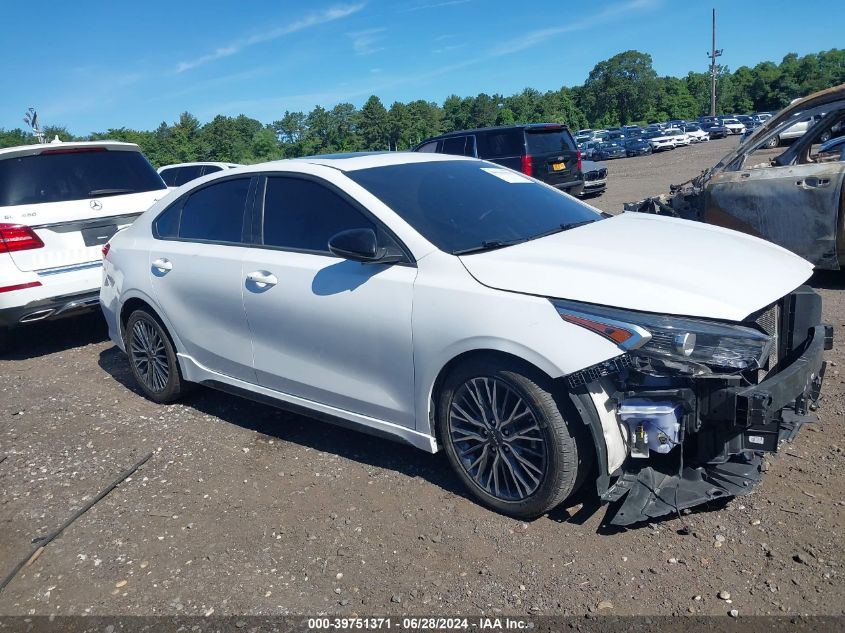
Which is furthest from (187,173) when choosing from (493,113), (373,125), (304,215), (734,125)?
(493,113)

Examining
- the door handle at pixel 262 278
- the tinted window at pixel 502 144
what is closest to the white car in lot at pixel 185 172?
the tinted window at pixel 502 144

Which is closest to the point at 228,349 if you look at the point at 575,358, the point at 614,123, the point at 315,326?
the point at 315,326

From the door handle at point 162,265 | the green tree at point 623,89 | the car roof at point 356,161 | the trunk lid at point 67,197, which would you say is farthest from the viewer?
the green tree at point 623,89

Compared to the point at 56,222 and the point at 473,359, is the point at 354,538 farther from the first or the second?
the point at 56,222

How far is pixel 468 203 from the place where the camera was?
4035 mm

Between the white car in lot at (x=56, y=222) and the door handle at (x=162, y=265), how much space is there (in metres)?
2.05

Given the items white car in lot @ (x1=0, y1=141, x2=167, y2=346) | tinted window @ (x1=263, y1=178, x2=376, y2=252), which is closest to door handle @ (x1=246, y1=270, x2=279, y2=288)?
tinted window @ (x1=263, y1=178, x2=376, y2=252)

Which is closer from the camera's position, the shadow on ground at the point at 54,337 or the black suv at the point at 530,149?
the shadow on ground at the point at 54,337

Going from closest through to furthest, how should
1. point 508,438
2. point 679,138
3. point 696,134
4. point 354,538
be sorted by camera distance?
1. point 508,438
2. point 354,538
3. point 679,138
4. point 696,134

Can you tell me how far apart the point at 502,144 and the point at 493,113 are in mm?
65368

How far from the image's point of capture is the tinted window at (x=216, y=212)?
4.52m

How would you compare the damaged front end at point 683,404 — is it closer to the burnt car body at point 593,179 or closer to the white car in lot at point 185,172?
the white car in lot at point 185,172

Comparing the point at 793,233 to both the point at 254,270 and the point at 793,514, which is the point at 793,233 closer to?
the point at 793,514

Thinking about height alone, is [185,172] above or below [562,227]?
above
